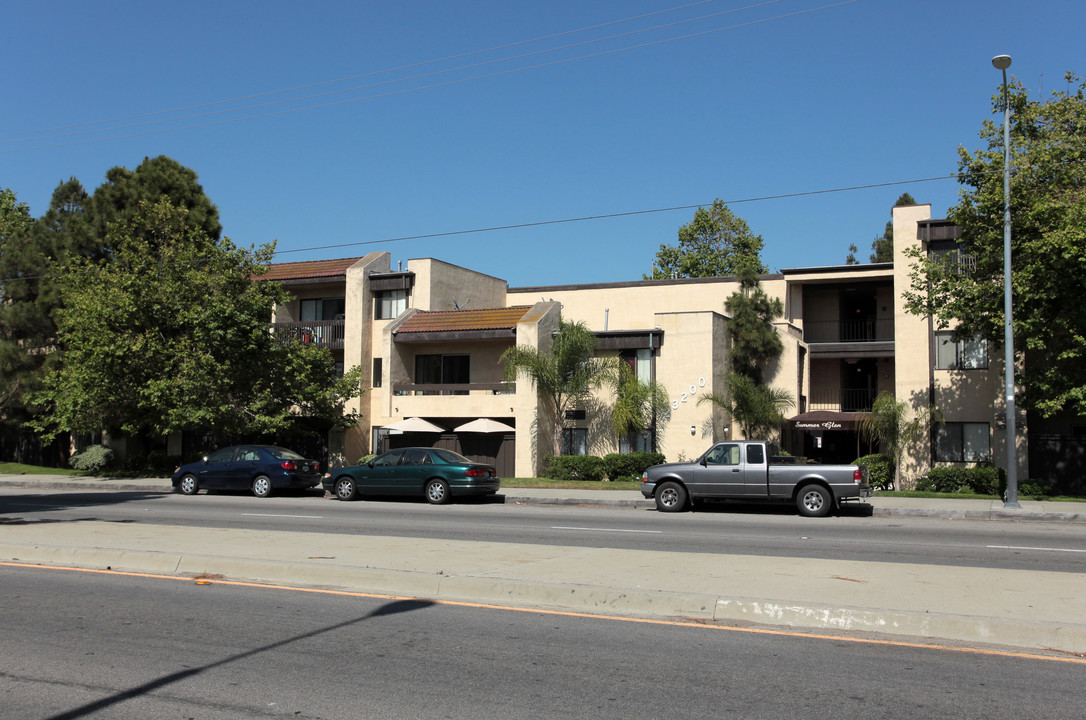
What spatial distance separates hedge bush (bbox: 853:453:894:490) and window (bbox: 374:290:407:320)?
1904 centimetres

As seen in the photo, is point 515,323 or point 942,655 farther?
point 515,323

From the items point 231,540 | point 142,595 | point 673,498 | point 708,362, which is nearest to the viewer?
point 142,595

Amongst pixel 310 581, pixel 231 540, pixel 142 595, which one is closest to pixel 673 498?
pixel 231 540

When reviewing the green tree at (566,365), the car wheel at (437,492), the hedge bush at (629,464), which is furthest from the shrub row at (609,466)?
the car wheel at (437,492)

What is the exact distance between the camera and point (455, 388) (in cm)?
3434

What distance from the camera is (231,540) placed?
13281 millimetres

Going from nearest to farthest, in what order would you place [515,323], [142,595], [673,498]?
[142,595]
[673,498]
[515,323]

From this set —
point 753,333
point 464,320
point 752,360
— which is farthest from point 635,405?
point 464,320

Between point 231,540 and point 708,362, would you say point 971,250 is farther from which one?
point 231,540

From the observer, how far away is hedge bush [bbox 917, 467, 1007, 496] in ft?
85.9

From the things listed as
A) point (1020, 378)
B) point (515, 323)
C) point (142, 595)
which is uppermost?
point (515, 323)

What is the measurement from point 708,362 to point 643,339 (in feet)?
8.25

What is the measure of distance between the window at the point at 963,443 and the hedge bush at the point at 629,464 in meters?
9.44

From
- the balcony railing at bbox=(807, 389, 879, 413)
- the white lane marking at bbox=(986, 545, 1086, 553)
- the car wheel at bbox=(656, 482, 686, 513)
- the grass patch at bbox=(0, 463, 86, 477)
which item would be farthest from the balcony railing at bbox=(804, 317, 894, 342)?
the grass patch at bbox=(0, 463, 86, 477)
